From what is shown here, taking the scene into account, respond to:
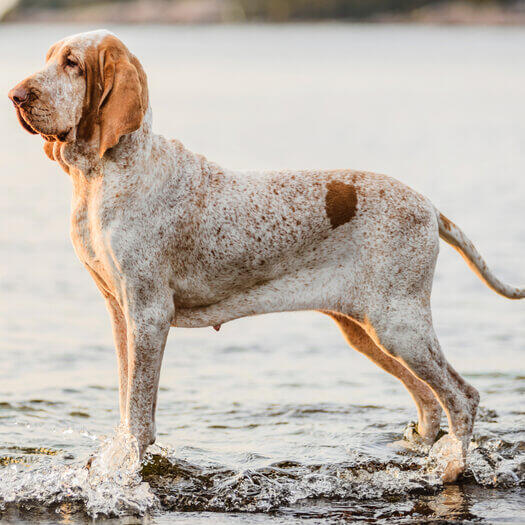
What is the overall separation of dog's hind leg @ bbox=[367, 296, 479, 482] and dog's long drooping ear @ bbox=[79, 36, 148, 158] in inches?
65.0

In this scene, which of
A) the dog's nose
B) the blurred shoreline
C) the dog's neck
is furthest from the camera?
the blurred shoreline

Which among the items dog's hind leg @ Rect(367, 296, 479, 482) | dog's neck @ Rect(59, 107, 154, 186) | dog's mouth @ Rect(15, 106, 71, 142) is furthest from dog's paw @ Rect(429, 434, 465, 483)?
dog's mouth @ Rect(15, 106, 71, 142)

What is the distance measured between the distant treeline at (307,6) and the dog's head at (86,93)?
8200 centimetres

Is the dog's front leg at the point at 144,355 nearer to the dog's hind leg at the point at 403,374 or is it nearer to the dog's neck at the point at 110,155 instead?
the dog's neck at the point at 110,155

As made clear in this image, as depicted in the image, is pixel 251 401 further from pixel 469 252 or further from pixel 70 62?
pixel 70 62

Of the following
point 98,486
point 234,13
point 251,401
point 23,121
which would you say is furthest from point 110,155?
point 234,13

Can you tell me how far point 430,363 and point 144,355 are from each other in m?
1.53

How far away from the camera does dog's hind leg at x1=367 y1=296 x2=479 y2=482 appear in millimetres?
5566

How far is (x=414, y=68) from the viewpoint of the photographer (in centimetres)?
5006

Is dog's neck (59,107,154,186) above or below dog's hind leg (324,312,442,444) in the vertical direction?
above

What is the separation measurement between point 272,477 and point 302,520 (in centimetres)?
62

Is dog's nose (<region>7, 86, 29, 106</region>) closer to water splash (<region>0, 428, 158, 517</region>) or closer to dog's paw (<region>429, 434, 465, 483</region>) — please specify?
water splash (<region>0, 428, 158, 517</region>)

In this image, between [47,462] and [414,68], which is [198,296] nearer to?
[47,462]

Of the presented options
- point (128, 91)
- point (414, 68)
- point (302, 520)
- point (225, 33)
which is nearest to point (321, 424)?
point (302, 520)
